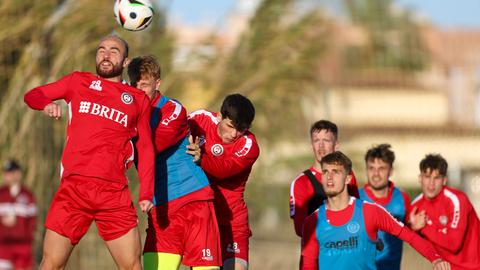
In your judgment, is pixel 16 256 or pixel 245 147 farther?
pixel 16 256

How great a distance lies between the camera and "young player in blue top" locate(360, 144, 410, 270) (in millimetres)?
11055

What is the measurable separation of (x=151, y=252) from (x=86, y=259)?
9.91 meters

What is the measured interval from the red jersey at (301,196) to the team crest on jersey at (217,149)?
1070mm

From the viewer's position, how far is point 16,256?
17031 mm

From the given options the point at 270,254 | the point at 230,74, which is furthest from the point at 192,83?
the point at 270,254

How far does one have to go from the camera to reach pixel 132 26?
375 inches

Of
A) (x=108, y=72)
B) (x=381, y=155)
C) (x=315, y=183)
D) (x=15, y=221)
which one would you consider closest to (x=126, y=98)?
(x=108, y=72)

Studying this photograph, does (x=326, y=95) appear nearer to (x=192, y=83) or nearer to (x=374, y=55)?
(x=192, y=83)

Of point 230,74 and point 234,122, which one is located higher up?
point 230,74

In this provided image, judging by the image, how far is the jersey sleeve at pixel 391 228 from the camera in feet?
28.9

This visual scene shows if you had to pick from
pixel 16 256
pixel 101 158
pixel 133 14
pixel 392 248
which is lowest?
pixel 16 256

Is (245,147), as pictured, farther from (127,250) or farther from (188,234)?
(127,250)

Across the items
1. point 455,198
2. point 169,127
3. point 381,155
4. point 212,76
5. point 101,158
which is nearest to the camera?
point 101,158

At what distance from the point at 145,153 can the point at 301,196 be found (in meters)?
2.13
